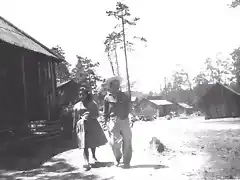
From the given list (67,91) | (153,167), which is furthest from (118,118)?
(67,91)

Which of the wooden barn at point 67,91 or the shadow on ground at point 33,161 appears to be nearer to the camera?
the shadow on ground at point 33,161

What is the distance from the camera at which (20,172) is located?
667cm

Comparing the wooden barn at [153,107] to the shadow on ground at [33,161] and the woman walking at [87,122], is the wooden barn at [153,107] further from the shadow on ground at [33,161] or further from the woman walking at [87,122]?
the woman walking at [87,122]

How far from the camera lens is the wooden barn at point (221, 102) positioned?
1770 inches

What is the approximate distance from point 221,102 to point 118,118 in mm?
42354

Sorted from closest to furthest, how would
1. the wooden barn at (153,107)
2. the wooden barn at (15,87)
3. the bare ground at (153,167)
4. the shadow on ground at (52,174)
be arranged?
1. the bare ground at (153,167)
2. the shadow on ground at (52,174)
3. the wooden barn at (15,87)
4. the wooden barn at (153,107)

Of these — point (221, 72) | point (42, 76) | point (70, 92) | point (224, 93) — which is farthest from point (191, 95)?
point (42, 76)

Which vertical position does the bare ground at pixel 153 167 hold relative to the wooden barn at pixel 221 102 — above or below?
below

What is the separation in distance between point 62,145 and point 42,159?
2.52 meters

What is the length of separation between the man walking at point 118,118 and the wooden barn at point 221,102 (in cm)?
4174

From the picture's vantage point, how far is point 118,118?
248 inches

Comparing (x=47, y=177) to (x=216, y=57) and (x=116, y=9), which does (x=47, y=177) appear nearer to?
(x=116, y=9)

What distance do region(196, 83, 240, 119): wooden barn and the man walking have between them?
4174 centimetres

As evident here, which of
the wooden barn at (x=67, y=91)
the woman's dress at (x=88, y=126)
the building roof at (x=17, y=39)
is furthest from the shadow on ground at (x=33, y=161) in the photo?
the wooden barn at (x=67, y=91)
